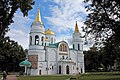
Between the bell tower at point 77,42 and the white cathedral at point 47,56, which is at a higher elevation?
the bell tower at point 77,42

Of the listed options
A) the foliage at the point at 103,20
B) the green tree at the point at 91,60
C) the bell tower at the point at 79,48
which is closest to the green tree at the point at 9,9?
the foliage at the point at 103,20

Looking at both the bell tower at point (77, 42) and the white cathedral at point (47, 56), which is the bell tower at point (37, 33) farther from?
the bell tower at point (77, 42)

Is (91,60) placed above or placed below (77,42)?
below

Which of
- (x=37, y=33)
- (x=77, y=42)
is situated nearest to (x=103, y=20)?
(x=37, y=33)

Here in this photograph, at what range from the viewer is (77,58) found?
7819cm

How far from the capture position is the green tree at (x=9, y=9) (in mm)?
17508

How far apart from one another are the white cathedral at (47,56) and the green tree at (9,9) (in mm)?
45862

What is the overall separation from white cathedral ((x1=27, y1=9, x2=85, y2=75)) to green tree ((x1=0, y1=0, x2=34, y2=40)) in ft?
150

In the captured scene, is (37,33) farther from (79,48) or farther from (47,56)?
(79,48)

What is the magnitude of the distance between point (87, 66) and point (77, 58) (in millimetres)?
18610

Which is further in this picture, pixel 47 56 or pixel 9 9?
pixel 47 56

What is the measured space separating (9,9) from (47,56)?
50.2 metres

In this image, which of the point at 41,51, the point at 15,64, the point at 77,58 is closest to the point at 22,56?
the point at 15,64

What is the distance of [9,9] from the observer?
18.4 metres
